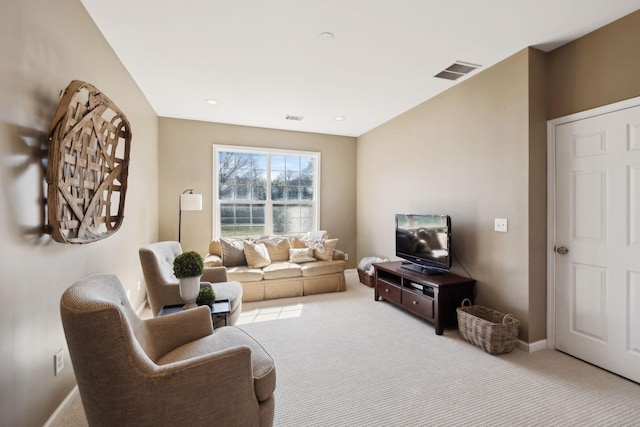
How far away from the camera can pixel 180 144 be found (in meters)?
4.55

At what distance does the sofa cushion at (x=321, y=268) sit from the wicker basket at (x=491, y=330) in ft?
6.41

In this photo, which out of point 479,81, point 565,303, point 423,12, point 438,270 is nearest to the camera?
point 423,12

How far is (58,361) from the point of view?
5.74 feet

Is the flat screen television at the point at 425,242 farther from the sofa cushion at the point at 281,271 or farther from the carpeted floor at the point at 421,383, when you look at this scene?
the sofa cushion at the point at 281,271

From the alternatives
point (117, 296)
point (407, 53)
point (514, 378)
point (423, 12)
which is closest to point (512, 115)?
point (407, 53)

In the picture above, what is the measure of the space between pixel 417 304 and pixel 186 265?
2407 millimetres

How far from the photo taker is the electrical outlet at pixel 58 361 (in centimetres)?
172

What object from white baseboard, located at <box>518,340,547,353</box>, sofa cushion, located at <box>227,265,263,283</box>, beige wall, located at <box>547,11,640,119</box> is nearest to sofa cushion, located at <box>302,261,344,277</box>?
sofa cushion, located at <box>227,265,263,283</box>

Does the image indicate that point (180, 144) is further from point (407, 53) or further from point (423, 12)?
point (423, 12)

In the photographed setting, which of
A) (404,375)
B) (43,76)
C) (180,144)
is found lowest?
(404,375)

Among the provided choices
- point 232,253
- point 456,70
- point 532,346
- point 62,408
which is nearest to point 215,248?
point 232,253

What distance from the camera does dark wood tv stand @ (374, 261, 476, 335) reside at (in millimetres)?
2936

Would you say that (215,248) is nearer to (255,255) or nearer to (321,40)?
(255,255)

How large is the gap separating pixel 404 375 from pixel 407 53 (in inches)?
107
